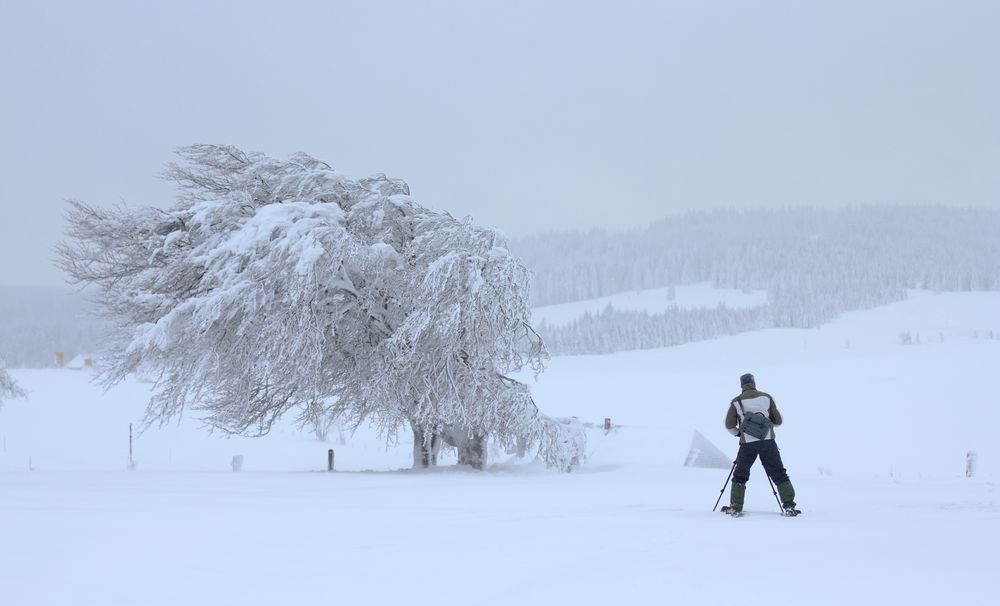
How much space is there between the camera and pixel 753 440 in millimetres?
9844

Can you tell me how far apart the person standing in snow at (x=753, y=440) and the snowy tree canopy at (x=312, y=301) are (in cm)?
705

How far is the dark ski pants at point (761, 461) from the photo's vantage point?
9.51m

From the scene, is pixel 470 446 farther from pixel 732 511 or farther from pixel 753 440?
pixel 732 511

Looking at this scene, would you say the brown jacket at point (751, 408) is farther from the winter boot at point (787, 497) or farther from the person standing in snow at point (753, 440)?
the winter boot at point (787, 497)

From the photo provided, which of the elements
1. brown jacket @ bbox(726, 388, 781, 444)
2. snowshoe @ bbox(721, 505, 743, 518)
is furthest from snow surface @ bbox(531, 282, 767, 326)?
snowshoe @ bbox(721, 505, 743, 518)

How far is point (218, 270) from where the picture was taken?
1598 cm

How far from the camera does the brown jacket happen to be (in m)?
9.87

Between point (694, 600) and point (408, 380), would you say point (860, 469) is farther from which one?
point (694, 600)

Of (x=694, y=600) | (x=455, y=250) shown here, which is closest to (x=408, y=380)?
(x=455, y=250)

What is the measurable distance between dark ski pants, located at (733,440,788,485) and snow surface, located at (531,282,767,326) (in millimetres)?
119907

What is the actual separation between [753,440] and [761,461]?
354 millimetres

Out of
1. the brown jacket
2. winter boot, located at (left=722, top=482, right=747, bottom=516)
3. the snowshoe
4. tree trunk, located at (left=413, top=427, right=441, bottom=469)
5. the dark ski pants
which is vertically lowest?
tree trunk, located at (left=413, top=427, right=441, bottom=469)

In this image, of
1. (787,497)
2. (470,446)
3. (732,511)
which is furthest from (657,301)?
(732,511)

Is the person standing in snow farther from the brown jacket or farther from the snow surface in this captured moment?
the snow surface
